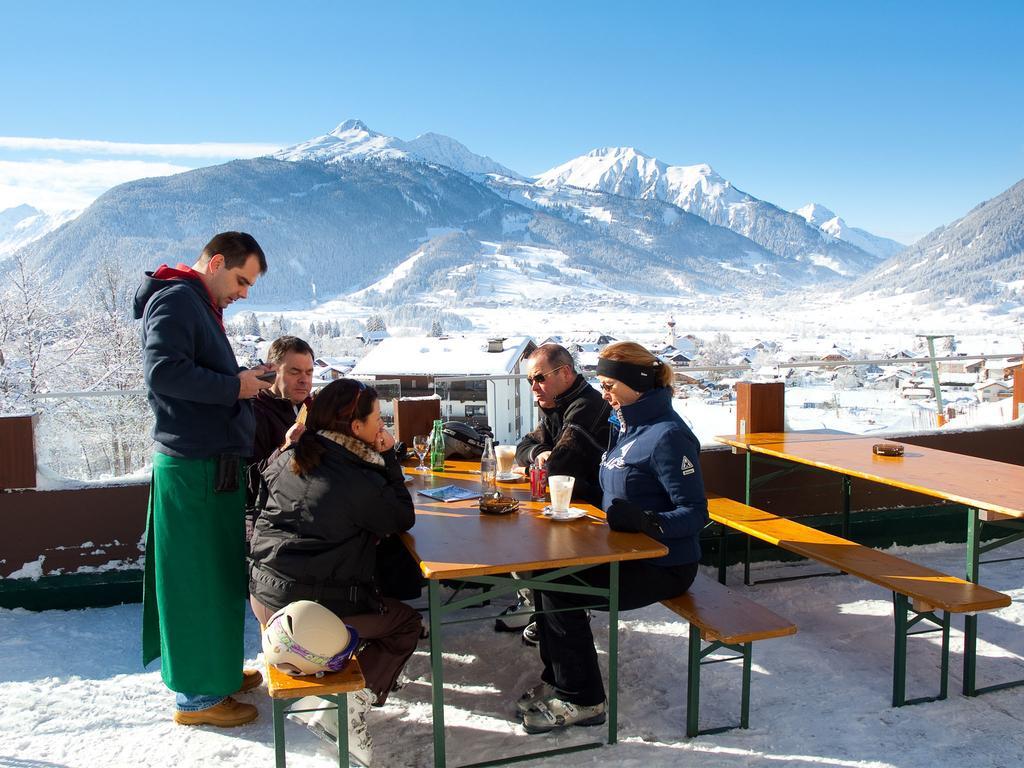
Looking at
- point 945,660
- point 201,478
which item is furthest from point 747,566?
point 201,478

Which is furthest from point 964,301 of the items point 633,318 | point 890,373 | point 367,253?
point 890,373

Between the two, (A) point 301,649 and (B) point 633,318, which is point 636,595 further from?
(B) point 633,318

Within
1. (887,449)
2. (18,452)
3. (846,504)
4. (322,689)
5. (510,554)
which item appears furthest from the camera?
(846,504)

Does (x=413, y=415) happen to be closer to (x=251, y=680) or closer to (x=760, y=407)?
(x=251, y=680)

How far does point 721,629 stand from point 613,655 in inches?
14.3

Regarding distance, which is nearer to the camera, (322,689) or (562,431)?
(322,689)

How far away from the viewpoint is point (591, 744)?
2.67m

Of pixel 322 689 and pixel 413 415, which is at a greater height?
pixel 413 415

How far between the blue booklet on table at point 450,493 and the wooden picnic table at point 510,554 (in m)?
0.18

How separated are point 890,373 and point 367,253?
6485 inches

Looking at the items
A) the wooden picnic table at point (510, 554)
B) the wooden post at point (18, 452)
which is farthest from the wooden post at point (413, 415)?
the wooden post at point (18, 452)

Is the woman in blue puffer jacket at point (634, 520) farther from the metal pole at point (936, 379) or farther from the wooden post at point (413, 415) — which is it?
the metal pole at point (936, 379)

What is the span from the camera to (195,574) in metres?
2.81

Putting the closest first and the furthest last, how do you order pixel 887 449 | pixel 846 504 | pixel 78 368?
1. pixel 887 449
2. pixel 846 504
3. pixel 78 368
